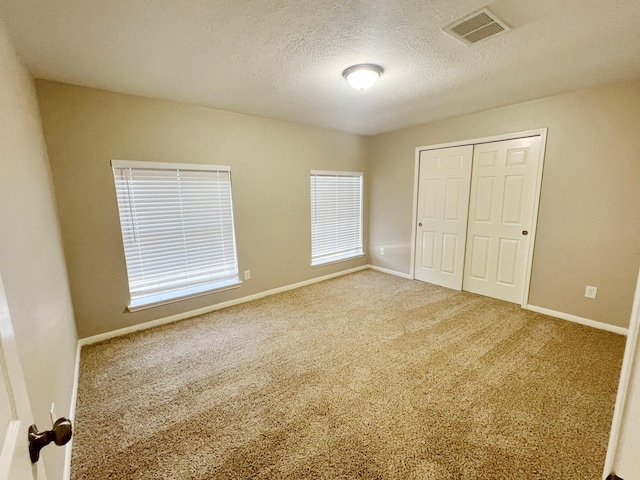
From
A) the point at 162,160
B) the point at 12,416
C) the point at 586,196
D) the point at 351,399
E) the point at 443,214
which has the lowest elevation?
the point at 351,399

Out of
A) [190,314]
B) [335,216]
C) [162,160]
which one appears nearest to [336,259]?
[335,216]

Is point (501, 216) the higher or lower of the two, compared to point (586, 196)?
lower

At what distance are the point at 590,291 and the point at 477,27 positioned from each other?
9.18 ft

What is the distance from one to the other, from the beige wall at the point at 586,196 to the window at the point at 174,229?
11.0ft

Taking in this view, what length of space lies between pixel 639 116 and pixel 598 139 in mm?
287

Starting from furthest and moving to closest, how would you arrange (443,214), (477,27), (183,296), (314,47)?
(443,214)
(183,296)
(314,47)
(477,27)

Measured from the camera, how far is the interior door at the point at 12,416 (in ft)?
1.54

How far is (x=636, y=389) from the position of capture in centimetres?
53

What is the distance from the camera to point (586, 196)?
9.02 feet

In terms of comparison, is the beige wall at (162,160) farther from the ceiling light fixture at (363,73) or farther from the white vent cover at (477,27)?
the white vent cover at (477,27)

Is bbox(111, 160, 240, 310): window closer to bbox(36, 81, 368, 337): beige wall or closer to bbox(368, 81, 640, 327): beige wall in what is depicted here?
bbox(36, 81, 368, 337): beige wall

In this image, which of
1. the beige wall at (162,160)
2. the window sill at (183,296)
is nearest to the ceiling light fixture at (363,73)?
the beige wall at (162,160)

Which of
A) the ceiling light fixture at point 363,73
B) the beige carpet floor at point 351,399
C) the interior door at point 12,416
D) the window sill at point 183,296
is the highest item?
the ceiling light fixture at point 363,73

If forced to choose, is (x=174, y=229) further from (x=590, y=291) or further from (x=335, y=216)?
(x=590, y=291)
